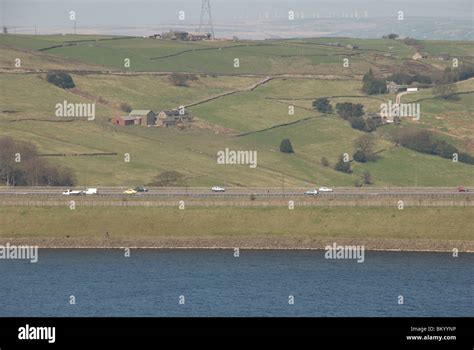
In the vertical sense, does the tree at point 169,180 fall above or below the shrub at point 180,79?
below

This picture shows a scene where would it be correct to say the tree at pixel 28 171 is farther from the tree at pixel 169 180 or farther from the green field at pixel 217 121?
the tree at pixel 169 180

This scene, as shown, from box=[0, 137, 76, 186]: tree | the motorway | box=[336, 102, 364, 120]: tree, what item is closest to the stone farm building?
box=[336, 102, 364, 120]: tree

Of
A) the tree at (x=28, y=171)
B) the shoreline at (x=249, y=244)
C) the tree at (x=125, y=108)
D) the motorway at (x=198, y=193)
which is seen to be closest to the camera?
the shoreline at (x=249, y=244)

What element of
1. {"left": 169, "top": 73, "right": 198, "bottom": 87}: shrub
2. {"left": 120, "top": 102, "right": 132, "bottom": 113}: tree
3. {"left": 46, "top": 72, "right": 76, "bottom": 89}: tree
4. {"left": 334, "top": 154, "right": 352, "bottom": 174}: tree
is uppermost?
{"left": 46, "top": 72, "right": 76, "bottom": 89}: tree

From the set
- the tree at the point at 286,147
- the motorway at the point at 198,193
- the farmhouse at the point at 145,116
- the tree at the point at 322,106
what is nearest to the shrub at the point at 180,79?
the farmhouse at the point at 145,116

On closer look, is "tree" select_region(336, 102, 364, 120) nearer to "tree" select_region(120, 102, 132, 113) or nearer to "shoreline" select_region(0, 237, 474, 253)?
"tree" select_region(120, 102, 132, 113)

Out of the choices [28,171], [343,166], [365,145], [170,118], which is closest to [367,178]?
[343,166]

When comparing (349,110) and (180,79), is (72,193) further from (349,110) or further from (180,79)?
(180,79)
